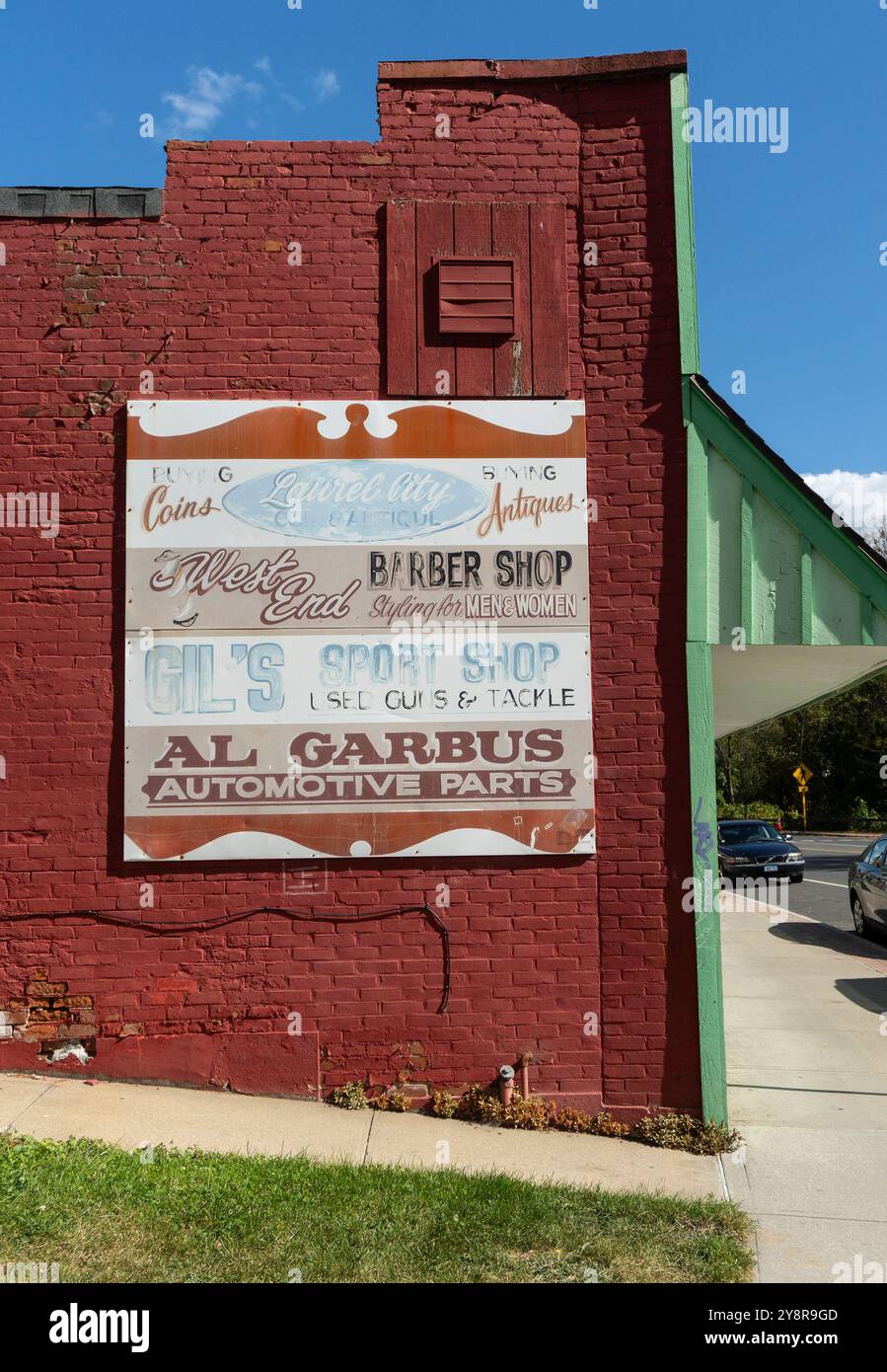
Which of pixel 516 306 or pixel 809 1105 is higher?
pixel 516 306

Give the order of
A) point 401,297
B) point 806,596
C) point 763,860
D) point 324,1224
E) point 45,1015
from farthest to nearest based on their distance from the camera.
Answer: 1. point 763,860
2. point 401,297
3. point 806,596
4. point 45,1015
5. point 324,1224

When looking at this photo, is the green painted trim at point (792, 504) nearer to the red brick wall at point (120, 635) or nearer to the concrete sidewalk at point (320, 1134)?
the red brick wall at point (120, 635)

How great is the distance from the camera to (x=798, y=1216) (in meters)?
5.37

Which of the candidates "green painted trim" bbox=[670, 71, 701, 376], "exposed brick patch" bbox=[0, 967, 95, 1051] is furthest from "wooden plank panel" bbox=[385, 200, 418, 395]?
→ "exposed brick patch" bbox=[0, 967, 95, 1051]

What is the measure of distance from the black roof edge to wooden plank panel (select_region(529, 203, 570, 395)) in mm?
882

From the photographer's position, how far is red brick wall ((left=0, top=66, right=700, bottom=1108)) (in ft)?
21.6

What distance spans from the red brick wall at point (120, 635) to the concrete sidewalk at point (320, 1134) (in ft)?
0.77

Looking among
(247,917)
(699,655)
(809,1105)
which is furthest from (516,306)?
(809,1105)

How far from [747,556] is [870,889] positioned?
32.1ft

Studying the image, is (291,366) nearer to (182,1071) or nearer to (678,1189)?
(182,1071)

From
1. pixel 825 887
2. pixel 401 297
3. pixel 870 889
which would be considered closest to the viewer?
pixel 401 297

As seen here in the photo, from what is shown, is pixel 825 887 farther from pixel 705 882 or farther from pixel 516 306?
pixel 516 306

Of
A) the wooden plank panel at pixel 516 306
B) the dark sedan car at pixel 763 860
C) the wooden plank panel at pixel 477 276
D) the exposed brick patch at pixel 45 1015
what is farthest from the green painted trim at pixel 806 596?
the dark sedan car at pixel 763 860

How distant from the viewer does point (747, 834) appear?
24.5 m
